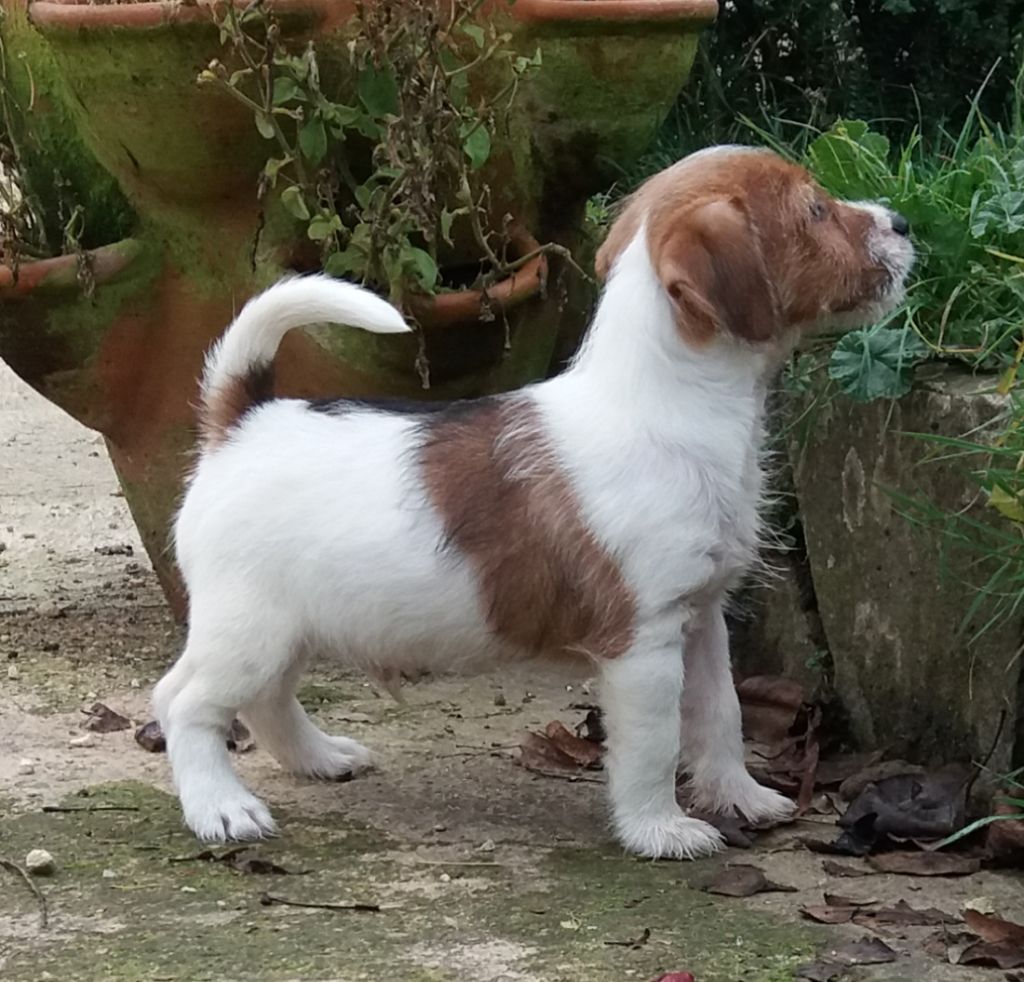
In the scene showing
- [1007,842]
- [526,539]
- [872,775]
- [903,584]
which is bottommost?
→ [872,775]

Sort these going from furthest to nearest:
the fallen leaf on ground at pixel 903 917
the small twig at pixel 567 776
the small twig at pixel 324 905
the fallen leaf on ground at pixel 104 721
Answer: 1. the fallen leaf on ground at pixel 104 721
2. the small twig at pixel 567 776
3. the small twig at pixel 324 905
4. the fallen leaf on ground at pixel 903 917

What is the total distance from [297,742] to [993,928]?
Result: 1.77 m

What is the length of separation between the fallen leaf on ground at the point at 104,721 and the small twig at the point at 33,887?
93 cm

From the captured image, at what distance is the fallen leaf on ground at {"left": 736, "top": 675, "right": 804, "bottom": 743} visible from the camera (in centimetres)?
461

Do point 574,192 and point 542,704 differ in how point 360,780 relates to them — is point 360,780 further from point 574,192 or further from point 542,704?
point 574,192

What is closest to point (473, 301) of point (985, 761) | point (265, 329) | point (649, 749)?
point (265, 329)

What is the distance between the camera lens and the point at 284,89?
447cm

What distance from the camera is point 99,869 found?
3775 mm

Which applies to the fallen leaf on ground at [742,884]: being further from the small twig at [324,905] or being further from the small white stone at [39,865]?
the small white stone at [39,865]

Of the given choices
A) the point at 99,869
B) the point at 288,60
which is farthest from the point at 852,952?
the point at 288,60

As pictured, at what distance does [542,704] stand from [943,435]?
59.4 inches

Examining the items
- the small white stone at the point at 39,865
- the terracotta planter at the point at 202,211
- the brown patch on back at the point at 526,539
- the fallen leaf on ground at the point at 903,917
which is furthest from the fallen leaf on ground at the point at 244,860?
Answer: the terracotta planter at the point at 202,211

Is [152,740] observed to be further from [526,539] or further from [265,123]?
[265,123]

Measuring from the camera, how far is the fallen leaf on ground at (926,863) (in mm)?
3703
